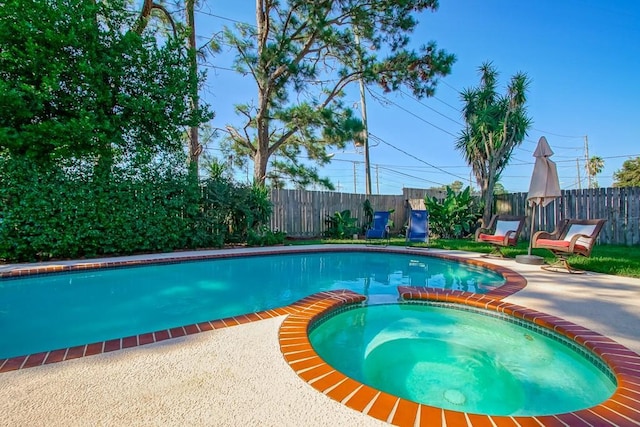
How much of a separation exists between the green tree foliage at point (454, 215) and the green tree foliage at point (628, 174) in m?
30.3

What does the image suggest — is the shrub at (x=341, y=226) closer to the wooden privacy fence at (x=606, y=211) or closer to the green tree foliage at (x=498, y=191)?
the green tree foliage at (x=498, y=191)

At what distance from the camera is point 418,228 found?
924 centimetres

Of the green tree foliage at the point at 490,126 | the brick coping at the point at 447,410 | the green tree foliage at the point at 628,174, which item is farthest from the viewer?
the green tree foliage at the point at 628,174

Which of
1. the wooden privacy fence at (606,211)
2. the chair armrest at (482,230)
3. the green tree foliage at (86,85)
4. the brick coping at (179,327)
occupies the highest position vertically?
the green tree foliage at (86,85)

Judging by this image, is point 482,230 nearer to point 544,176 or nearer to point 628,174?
point 544,176

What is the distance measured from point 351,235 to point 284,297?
24.0 feet

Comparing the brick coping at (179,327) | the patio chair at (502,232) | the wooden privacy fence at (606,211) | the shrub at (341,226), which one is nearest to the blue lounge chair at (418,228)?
the brick coping at (179,327)

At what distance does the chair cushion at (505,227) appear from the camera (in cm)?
706

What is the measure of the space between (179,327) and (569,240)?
640 centimetres

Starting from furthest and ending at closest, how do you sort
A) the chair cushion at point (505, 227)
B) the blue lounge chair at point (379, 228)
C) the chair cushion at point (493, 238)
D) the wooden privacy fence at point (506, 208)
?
1. the blue lounge chair at point (379, 228)
2. the wooden privacy fence at point (506, 208)
3. the chair cushion at point (505, 227)
4. the chair cushion at point (493, 238)

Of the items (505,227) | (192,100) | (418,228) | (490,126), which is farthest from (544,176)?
(192,100)

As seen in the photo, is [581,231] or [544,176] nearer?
[581,231]

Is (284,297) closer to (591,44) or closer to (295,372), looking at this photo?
(295,372)

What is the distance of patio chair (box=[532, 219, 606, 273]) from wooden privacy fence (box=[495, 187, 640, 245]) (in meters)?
3.12
